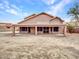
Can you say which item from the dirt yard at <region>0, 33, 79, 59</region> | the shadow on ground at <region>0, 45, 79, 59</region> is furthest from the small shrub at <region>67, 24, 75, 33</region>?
the shadow on ground at <region>0, 45, 79, 59</region>

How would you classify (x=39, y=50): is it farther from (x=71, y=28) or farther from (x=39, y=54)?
(x=71, y=28)

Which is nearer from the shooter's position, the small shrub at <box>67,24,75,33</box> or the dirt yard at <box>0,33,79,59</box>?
the dirt yard at <box>0,33,79,59</box>

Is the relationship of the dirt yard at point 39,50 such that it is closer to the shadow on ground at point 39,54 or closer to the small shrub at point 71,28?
the shadow on ground at point 39,54

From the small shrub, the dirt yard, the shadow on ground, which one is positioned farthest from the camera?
the small shrub

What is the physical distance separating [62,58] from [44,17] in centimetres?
2412

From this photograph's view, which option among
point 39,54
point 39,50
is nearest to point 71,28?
point 39,50

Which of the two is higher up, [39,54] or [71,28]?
[71,28]

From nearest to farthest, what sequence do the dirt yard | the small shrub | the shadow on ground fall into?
Answer: the shadow on ground, the dirt yard, the small shrub

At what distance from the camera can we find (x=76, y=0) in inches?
1769

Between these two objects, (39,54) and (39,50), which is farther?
(39,50)

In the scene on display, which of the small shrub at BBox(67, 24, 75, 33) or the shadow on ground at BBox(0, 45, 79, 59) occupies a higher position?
the small shrub at BBox(67, 24, 75, 33)

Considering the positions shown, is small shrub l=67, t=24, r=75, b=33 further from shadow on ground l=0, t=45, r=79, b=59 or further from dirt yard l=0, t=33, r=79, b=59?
shadow on ground l=0, t=45, r=79, b=59

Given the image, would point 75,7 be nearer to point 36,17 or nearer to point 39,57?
point 36,17

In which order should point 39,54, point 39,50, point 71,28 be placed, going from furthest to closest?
point 71,28
point 39,50
point 39,54
